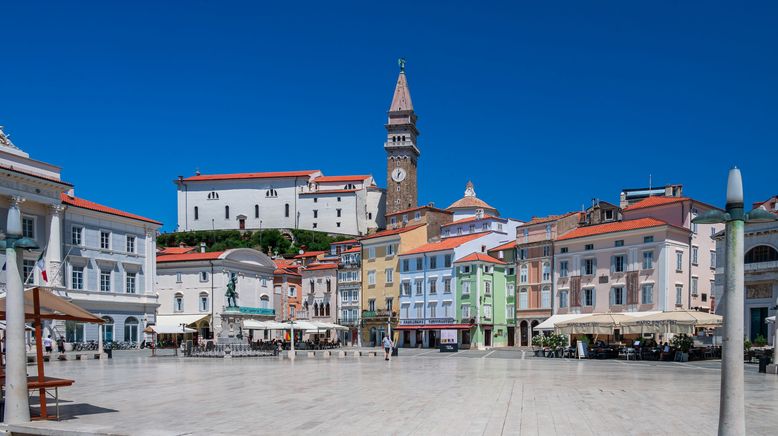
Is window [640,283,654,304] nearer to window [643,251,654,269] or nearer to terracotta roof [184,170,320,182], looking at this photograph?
window [643,251,654,269]

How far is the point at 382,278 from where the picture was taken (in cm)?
7781

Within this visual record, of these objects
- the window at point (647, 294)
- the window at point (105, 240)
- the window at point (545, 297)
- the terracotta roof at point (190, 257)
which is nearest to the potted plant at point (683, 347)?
the window at point (647, 294)

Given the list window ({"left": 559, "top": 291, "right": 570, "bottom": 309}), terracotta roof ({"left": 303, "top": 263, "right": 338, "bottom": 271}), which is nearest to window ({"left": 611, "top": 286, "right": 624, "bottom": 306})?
window ({"left": 559, "top": 291, "right": 570, "bottom": 309})

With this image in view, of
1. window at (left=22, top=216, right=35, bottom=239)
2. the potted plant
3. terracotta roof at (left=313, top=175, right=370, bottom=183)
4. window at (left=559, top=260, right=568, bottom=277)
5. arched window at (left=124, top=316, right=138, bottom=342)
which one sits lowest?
arched window at (left=124, top=316, right=138, bottom=342)

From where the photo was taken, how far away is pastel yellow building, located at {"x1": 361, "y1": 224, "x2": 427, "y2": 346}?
76.4m

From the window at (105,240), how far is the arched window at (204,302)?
1779 centimetres

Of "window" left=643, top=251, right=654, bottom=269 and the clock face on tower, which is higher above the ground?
the clock face on tower

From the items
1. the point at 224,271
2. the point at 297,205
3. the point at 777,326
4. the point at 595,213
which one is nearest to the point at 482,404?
the point at 777,326

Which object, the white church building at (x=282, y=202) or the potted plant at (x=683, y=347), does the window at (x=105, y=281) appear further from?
the white church building at (x=282, y=202)

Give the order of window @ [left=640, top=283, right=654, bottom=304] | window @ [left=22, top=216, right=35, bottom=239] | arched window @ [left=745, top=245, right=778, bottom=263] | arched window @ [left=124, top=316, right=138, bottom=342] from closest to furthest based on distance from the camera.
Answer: arched window @ [left=745, top=245, right=778, bottom=263]
window @ [left=22, top=216, right=35, bottom=239]
window @ [left=640, top=283, right=654, bottom=304]
arched window @ [left=124, top=316, right=138, bottom=342]

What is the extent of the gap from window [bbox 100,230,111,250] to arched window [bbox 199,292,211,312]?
1779cm

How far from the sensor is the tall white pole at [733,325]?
901 centimetres

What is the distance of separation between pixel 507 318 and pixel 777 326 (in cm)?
4065

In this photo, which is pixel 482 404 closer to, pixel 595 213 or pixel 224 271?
pixel 595 213
